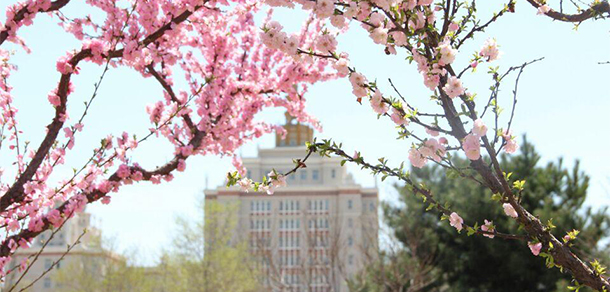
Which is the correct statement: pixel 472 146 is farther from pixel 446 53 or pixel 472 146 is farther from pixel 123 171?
pixel 123 171

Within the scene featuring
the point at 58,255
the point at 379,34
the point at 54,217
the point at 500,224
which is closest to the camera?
the point at 379,34

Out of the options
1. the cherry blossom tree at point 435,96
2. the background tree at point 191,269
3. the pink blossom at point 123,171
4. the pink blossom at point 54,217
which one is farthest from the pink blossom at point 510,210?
the background tree at point 191,269

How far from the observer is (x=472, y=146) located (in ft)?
7.72

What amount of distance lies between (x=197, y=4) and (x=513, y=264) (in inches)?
552

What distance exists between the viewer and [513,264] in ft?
53.7

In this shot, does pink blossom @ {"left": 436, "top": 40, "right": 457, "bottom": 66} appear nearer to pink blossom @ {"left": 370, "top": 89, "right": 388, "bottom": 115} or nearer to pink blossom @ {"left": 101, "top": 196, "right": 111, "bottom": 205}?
pink blossom @ {"left": 370, "top": 89, "right": 388, "bottom": 115}

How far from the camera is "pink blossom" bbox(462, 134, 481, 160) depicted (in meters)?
2.35

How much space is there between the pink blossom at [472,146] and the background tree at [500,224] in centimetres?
1337

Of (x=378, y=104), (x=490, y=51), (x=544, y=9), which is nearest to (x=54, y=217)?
(x=378, y=104)

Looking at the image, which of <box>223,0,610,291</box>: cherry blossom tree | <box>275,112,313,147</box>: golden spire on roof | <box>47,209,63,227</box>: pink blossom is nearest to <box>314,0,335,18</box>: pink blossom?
<box>223,0,610,291</box>: cherry blossom tree

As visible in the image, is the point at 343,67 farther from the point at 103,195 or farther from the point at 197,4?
A: the point at 103,195

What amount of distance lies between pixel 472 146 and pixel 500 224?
14.3 metres

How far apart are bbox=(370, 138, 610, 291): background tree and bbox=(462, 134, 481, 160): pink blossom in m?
13.4

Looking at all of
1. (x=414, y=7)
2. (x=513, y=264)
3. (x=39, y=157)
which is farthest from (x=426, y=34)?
(x=513, y=264)
